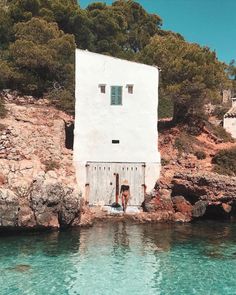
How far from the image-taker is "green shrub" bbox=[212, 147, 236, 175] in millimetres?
26133

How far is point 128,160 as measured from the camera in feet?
84.0

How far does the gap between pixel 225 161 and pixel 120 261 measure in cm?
1311

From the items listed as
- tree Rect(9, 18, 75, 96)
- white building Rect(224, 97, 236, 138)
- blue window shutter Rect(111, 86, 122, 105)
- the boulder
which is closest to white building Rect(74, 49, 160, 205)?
blue window shutter Rect(111, 86, 122, 105)

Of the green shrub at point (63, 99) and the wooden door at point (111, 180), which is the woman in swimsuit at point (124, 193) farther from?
the green shrub at point (63, 99)

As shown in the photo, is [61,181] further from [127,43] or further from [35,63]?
[127,43]

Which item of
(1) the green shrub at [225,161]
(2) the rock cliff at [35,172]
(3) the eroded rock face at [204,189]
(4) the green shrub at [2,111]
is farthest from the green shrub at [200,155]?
(4) the green shrub at [2,111]

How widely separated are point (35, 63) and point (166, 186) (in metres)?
15.2

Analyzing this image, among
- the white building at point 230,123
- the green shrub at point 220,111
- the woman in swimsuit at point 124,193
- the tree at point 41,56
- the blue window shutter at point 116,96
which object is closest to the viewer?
the woman in swimsuit at point 124,193

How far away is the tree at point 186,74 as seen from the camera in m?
30.6

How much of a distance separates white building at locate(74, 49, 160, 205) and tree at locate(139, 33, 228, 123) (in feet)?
17.6

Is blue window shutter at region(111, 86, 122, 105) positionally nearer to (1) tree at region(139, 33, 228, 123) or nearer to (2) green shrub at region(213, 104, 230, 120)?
(1) tree at region(139, 33, 228, 123)

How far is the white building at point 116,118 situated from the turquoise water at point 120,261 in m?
4.44

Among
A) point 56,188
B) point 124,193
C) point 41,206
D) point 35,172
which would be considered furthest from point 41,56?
point 41,206

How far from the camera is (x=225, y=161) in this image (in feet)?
88.7
